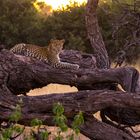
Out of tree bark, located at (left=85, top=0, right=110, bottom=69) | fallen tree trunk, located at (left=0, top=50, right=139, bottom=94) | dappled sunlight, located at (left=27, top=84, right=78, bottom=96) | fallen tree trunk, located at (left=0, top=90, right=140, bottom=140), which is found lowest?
dappled sunlight, located at (left=27, top=84, right=78, bottom=96)

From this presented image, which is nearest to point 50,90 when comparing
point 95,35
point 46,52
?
point 46,52

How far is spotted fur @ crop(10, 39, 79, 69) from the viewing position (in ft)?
28.0

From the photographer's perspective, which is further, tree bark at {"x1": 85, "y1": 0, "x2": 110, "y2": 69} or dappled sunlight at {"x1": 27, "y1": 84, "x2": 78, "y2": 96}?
dappled sunlight at {"x1": 27, "y1": 84, "x2": 78, "y2": 96}

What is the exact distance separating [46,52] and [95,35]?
0.95 metres

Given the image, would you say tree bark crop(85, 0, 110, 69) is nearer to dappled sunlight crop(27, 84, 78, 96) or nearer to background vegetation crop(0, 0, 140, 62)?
dappled sunlight crop(27, 84, 78, 96)

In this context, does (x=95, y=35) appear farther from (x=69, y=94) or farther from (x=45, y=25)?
(x=45, y=25)

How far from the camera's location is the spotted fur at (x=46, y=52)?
8.55 meters

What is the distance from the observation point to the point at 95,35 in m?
8.88

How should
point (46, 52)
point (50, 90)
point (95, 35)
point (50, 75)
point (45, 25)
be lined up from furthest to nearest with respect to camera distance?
1. point (45, 25)
2. point (50, 90)
3. point (46, 52)
4. point (95, 35)
5. point (50, 75)

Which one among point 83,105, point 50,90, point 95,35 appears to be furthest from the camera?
point 50,90

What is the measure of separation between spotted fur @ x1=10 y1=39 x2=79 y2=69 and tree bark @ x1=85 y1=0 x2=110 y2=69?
484mm

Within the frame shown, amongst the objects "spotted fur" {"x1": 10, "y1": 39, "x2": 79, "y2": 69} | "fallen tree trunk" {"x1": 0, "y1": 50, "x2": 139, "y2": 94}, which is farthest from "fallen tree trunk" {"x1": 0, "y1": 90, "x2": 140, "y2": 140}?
"spotted fur" {"x1": 10, "y1": 39, "x2": 79, "y2": 69}

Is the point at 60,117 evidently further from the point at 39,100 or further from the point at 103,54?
the point at 103,54

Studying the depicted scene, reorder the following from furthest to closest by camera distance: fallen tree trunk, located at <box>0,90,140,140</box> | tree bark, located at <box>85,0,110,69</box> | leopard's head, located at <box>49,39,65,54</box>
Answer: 1. leopard's head, located at <box>49,39,65,54</box>
2. tree bark, located at <box>85,0,110,69</box>
3. fallen tree trunk, located at <box>0,90,140,140</box>
